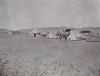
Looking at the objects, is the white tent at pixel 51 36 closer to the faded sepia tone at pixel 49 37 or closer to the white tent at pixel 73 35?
the faded sepia tone at pixel 49 37

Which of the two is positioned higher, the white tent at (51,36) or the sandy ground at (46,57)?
the white tent at (51,36)

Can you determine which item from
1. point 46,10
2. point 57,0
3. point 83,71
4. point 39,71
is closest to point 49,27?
point 46,10

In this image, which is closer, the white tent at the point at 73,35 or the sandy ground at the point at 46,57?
the sandy ground at the point at 46,57

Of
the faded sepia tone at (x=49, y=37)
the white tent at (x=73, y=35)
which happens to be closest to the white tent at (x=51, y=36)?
the faded sepia tone at (x=49, y=37)

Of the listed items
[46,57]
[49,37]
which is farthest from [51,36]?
[46,57]

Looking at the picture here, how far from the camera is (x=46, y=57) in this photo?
247cm

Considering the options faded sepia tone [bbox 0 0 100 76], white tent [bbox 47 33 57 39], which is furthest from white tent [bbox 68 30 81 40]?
white tent [bbox 47 33 57 39]

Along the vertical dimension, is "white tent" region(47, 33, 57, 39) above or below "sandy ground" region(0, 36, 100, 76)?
above

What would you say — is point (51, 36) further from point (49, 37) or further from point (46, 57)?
point (46, 57)

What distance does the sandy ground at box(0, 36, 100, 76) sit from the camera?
2.39m

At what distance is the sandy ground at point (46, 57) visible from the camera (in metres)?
2.39

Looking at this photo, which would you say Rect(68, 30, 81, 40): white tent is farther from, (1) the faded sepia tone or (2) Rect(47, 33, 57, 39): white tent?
(2) Rect(47, 33, 57, 39): white tent

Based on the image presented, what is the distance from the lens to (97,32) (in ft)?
8.41

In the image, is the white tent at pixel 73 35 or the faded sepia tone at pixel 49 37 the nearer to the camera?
the faded sepia tone at pixel 49 37
